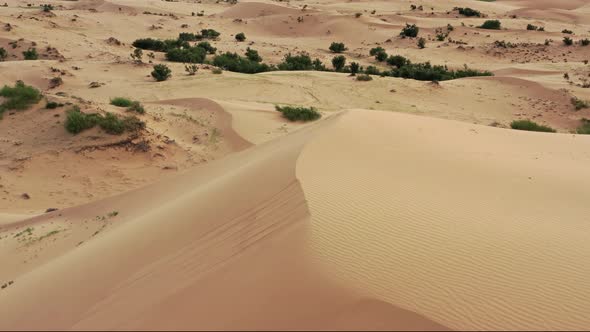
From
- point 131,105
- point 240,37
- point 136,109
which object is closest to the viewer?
point 136,109

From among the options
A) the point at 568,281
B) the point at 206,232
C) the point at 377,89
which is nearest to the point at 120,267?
the point at 206,232

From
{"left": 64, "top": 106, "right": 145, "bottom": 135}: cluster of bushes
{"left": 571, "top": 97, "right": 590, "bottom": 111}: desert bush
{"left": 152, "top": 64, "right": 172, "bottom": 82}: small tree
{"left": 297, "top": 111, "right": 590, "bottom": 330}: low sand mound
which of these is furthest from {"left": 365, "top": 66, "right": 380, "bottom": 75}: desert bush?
{"left": 297, "top": 111, "right": 590, "bottom": 330}: low sand mound

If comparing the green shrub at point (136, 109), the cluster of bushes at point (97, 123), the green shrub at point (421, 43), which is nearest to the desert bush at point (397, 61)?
the green shrub at point (421, 43)

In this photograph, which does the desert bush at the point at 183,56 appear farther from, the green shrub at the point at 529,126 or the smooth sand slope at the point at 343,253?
the smooth sand slope at the point at 343,253

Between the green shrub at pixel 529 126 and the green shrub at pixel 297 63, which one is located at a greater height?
the green shrub at pixel 297 63

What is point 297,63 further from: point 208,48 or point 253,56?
point 208,48

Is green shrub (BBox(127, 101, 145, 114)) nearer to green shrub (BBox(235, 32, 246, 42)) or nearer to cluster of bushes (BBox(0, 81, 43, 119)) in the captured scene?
cluster of bushes (BBox(0, 81, 43, 119))

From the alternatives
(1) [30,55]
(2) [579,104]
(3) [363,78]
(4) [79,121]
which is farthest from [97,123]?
(2) [579,104]
